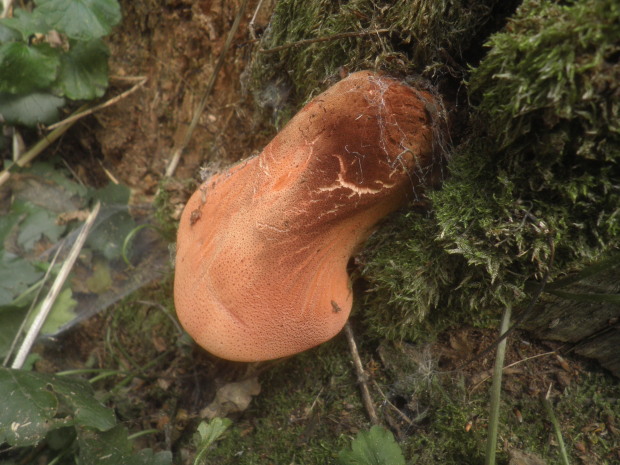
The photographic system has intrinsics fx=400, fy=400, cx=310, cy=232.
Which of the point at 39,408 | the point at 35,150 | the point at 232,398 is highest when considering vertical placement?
the point at 35,150

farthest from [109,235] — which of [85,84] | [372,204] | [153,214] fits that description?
[372,204]

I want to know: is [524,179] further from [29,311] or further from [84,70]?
[29,311]

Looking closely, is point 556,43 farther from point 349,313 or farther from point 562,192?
point 349,313

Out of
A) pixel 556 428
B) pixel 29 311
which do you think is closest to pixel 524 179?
pixel 556 428

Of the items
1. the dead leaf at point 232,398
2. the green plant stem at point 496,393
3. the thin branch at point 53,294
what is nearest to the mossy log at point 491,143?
the green plant stem at point 496,393

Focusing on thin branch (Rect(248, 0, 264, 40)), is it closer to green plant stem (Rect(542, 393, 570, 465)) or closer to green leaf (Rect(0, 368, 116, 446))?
green leaf (Rect(0, 368, 116, 446))

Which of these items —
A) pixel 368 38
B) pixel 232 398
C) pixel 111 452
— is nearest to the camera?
pixel 368 38
